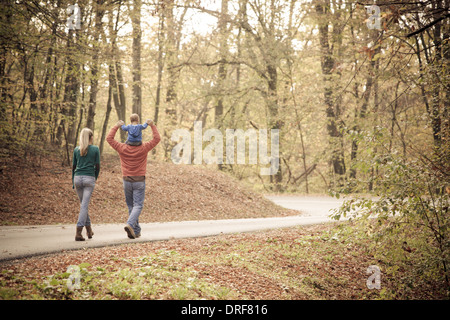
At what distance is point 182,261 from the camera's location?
6.48 m

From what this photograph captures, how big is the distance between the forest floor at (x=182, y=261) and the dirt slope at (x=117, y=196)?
39 millimetres

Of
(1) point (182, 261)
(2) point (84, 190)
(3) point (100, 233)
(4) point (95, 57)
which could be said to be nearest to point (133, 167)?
(2) point (84, 190)

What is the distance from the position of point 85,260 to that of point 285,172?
29448 millimetres

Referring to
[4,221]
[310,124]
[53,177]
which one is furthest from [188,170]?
[310,124]

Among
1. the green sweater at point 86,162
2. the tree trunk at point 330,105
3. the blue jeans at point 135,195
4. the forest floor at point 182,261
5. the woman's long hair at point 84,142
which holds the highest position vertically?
the tree trunk at point 330,105

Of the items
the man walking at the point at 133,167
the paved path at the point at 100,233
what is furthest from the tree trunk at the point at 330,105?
the man walking at the point at 133,167

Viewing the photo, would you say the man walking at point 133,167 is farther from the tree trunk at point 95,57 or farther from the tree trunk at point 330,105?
the tree trunk at point 330,105

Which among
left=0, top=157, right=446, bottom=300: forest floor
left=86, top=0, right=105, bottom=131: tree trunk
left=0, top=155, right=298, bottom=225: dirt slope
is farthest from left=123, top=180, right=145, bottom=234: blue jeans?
left=86, top=0, right=105, bottom=131: tree trunk

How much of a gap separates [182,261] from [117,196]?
780cm

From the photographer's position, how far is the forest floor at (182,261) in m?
4.93

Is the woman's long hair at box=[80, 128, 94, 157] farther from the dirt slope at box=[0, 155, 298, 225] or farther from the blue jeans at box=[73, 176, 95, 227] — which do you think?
the dirt slope at box=[0, 155, 298, 225]

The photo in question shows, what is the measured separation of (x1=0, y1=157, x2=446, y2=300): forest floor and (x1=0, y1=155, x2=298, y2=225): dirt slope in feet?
0.13

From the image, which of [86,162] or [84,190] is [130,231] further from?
[86,162]

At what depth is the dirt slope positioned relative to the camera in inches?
449
